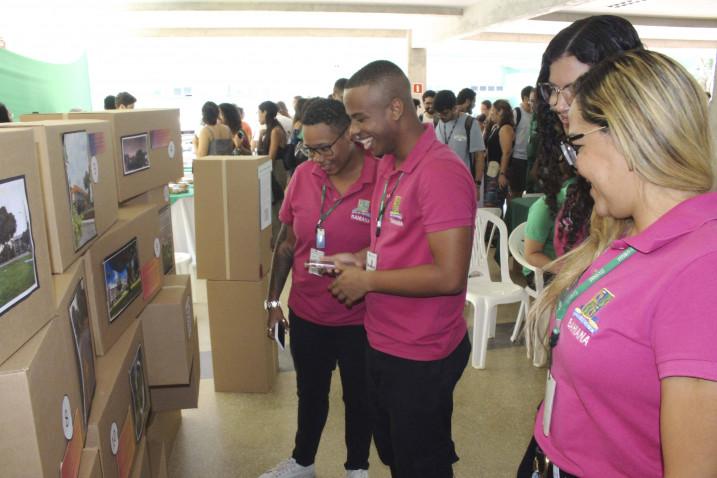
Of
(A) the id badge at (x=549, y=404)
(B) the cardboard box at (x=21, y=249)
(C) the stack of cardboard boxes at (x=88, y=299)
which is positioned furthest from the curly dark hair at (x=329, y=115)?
(A) the id badge at (x=549, y=404)

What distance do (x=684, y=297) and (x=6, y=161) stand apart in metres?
0.96

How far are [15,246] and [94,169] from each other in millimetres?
558

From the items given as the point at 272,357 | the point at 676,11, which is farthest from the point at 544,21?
the point at 272,357

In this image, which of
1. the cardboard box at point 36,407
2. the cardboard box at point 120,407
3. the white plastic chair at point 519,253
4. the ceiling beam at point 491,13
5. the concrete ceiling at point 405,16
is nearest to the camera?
the cardboard box at point 36,407

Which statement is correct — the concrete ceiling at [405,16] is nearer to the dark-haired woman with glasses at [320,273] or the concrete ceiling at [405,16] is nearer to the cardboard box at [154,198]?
the dark-haired woman with glasses at [320,273]

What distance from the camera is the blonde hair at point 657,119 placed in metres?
0.71

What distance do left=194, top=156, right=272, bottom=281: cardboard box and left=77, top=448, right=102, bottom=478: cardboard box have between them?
149cm

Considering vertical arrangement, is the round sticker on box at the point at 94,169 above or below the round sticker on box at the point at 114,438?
above

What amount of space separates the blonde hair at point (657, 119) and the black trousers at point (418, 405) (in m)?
0.86

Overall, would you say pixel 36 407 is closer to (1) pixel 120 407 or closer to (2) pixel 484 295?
(1) pixel 120 407

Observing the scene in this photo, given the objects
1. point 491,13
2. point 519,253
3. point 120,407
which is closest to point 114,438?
point 120,407

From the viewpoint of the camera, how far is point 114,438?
1.21 m

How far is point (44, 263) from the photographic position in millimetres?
917

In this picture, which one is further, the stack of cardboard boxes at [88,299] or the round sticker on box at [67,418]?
the round sticker on box at [67,418]
